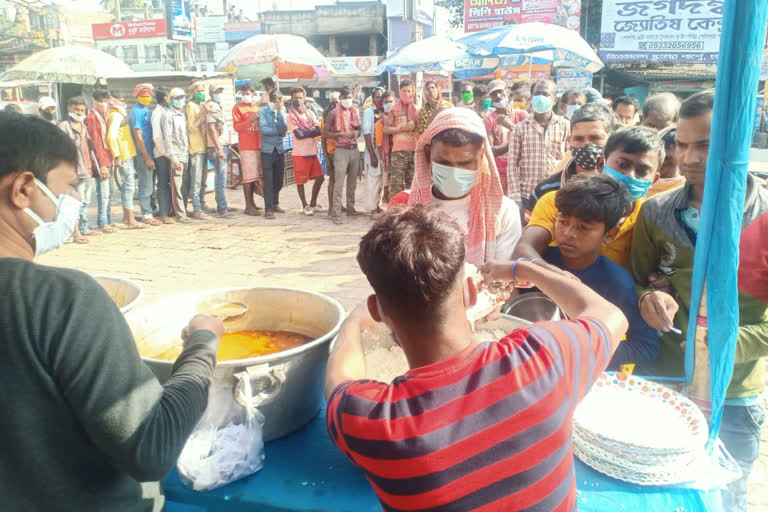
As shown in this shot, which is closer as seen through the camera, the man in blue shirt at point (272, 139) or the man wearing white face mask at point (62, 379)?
the man wearing white face mask at point (62, 379)

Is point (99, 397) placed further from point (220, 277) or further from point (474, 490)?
point (220, 277)

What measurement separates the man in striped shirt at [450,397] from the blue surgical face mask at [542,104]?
488 cm

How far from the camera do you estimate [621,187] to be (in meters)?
1.92

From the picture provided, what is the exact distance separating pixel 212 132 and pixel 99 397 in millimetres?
7498

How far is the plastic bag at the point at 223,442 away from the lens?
3.98ft

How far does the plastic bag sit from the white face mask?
1.59 feet

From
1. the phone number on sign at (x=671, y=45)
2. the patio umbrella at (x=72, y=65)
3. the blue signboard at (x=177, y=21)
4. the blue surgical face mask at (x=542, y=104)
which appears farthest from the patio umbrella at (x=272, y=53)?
the phone number on sign at (x=671, y=45)

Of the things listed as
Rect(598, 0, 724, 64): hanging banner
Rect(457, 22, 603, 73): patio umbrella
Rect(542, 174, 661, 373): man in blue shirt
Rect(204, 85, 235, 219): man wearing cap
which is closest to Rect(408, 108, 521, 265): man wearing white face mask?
Rect(542, 174, 661, 373): man in blue shirt

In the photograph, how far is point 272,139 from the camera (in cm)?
784

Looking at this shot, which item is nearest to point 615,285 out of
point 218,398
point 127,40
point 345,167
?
point 218,398

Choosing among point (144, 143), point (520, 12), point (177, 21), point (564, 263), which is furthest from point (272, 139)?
point (520, 12)

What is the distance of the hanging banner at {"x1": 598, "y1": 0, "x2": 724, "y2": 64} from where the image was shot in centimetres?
1770

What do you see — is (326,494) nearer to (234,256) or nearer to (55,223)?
(55,223)

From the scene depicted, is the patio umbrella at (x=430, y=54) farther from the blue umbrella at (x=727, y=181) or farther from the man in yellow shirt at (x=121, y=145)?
the blue umbrella at (x=727, y=181)
